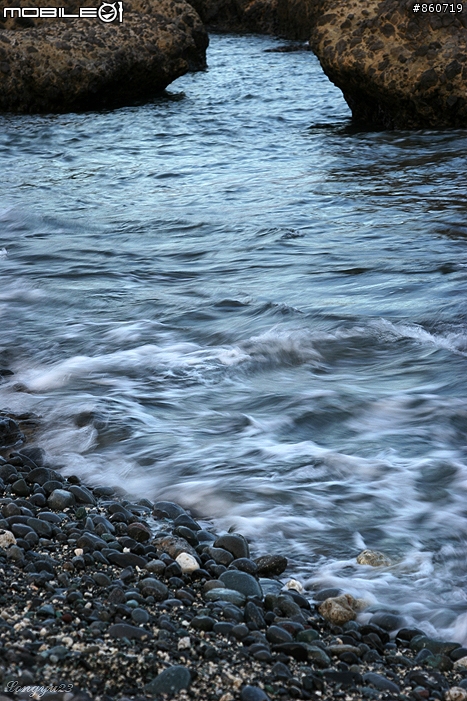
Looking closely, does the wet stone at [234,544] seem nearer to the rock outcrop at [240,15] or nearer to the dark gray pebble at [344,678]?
the dark gray pebble at [344,678]

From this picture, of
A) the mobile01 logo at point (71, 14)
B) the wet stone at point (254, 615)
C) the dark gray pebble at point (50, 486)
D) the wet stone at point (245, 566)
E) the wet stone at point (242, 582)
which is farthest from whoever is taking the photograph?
the mobile01 logo at point (71, 14)

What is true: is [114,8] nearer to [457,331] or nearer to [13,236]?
[13,236]

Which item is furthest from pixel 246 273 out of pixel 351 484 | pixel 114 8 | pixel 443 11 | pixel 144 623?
pixel 114 8

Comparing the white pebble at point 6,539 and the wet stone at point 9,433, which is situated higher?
the white pebble at point 6,539

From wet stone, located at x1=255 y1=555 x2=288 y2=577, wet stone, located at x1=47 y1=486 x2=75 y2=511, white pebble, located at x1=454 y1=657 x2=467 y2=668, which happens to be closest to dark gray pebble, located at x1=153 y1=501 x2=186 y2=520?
wet stone, located at x1=47 y1=486 x2=75 y2=511

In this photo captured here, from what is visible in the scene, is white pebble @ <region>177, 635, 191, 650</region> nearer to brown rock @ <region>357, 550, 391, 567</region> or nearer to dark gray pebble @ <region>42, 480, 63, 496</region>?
brown rock @ <region>357, 550, 391, 567</region>

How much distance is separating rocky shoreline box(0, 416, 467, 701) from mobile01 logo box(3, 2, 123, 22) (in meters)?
11.1

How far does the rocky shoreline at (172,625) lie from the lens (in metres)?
2.01

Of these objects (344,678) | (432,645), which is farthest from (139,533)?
(432,645)

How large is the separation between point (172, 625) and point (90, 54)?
1066cm

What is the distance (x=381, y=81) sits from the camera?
30.3 ft

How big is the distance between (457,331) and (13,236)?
3614 millimetres

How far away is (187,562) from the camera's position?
8.50 feet

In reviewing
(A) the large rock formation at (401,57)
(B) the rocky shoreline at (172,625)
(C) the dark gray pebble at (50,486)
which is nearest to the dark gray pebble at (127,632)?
(B) the rocky shoreline at (172,625)
